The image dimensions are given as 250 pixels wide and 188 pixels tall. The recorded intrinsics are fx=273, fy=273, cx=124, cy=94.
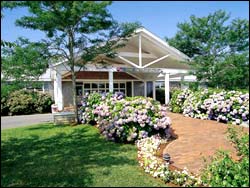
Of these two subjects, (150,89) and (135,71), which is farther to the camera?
(150,89)

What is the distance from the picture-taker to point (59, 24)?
1166 cm

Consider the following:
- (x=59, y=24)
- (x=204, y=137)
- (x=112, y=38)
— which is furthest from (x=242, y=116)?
(x=59, y=24)

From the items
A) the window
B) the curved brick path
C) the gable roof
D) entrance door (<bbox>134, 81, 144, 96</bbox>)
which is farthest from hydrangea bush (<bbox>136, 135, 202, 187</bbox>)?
entrance door (<bbox>134, 81, 144, 96</bbox>)

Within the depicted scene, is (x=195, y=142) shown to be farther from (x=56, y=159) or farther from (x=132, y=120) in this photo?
(x=56, y=159)

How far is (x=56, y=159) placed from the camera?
6.61 metres

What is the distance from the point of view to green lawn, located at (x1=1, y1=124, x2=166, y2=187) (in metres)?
5.12

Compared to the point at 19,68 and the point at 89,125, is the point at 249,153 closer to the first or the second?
the point at 89,125

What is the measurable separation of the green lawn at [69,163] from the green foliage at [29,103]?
404 inches

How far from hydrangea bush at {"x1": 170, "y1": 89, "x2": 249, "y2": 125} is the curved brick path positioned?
0.61 metres

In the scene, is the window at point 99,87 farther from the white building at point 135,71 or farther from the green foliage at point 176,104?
the green foliage at point 176,104

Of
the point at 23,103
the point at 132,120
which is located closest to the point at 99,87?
the point at 23,103

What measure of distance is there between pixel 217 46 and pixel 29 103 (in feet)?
50.2

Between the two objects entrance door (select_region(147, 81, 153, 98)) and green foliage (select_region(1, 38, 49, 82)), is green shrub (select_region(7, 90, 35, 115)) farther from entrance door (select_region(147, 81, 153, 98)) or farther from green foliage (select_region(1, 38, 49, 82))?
entrance door (select_region(147, 81, 153, 98))

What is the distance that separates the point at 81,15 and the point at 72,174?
791 centimetres
